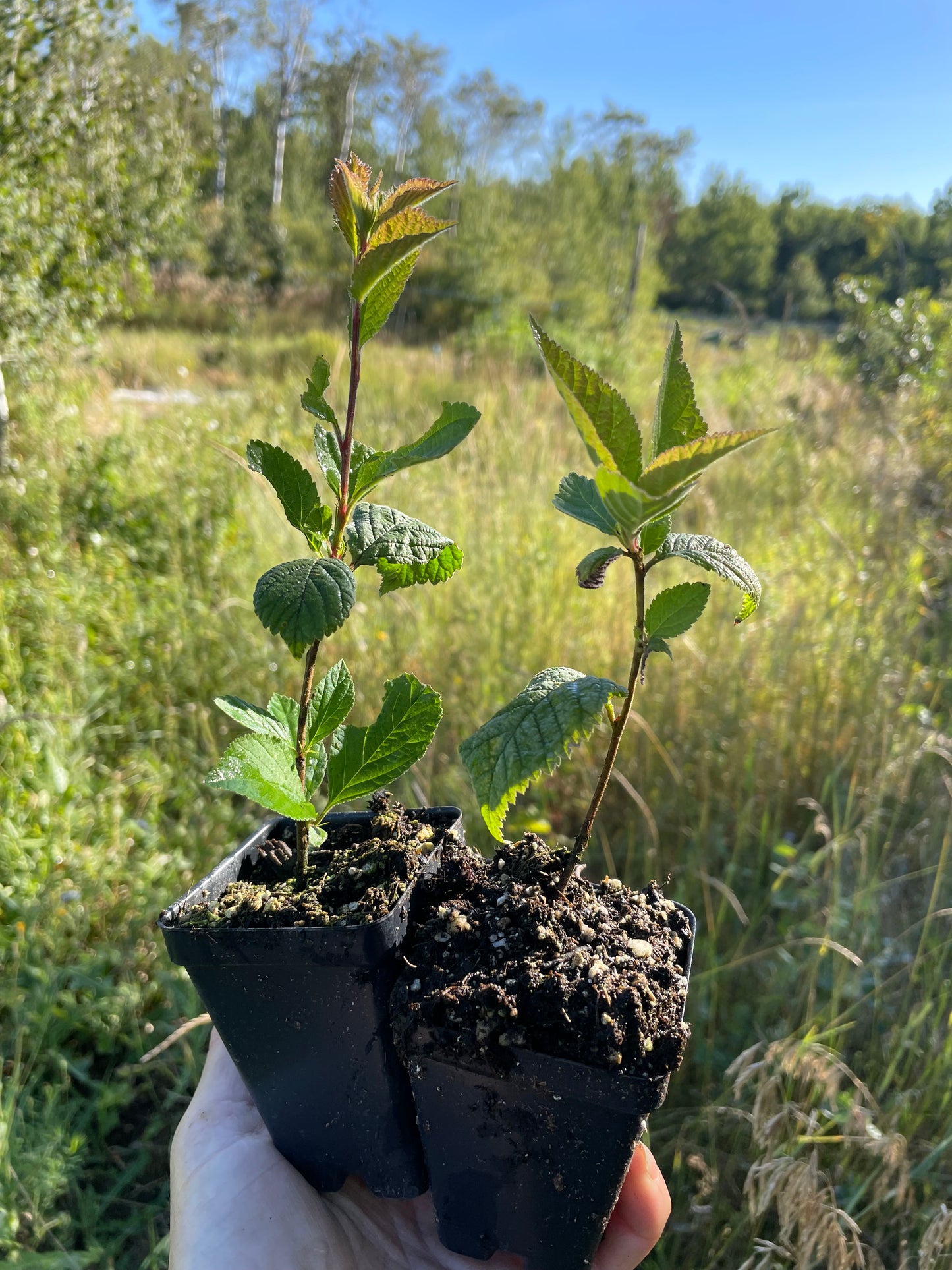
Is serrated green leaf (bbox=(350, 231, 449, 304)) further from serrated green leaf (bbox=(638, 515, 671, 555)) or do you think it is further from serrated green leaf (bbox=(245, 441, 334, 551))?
serrated green leaf (bbox=(638, 515, 671, 555))

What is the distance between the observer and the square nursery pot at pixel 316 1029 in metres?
0.70

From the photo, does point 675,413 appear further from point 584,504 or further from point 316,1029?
point 316,1029

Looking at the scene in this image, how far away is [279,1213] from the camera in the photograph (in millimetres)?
841

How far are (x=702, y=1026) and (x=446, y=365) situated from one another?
8.45 metres

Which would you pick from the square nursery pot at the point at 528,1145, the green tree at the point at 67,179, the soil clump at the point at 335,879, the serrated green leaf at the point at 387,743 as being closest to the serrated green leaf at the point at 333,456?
the serrated green leaf at the point at 387,743

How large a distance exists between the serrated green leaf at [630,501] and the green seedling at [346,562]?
0.61 feet

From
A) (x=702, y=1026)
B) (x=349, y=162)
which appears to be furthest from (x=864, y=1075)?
(x=349, y=162)

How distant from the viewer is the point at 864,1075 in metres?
1.65

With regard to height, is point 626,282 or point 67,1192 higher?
point 626,282

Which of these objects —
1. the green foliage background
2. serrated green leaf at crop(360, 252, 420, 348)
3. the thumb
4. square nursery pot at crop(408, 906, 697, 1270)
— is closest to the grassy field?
the green foliage background

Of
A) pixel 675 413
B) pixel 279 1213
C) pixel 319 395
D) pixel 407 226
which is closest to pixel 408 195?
pixel 407 226

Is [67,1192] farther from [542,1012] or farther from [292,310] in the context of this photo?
[292,310]

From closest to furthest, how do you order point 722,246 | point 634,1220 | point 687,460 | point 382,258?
1. point 687,460
2. point 382,258
3. point 634,1220
4. point 722,246

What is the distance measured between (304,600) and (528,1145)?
1.83 feet
